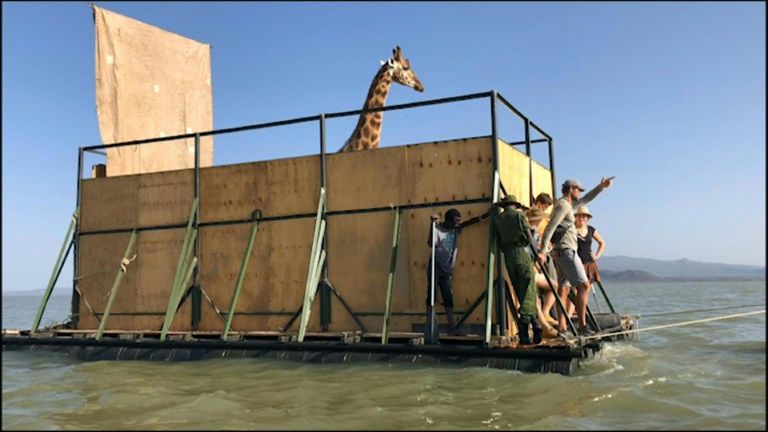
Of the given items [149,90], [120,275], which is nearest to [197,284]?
[120,275]

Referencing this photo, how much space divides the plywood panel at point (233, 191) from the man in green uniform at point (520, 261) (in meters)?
4.14

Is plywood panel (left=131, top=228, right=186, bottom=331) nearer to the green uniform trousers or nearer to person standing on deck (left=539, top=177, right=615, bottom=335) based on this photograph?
the green uniform trousers

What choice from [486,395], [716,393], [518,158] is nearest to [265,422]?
[486,395]

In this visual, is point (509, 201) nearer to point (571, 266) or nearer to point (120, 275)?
point (571, 266)

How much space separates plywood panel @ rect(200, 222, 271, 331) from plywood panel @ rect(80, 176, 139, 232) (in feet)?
5.88

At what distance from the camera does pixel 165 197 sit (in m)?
10.6

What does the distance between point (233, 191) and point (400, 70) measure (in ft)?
21.0

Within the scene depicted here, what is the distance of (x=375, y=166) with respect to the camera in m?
9.05

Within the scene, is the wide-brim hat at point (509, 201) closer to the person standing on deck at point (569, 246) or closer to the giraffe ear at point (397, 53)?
the person standing on deck at point (569, 246)

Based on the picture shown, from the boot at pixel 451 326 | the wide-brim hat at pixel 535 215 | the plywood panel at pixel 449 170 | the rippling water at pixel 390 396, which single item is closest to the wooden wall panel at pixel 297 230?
the plywood panel at pixel 449 170

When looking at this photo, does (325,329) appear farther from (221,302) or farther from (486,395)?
(486,395)

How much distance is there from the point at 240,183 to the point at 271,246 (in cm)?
125

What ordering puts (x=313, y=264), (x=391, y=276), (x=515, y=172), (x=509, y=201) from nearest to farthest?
(x=509, y=201)
(x=391, y=276)
(x=313, y=264)
(x=515, y=172)

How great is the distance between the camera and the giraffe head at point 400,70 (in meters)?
14.5
